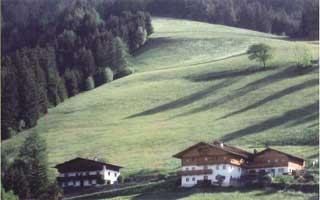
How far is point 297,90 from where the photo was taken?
11981 cm

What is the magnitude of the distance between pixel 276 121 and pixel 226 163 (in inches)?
956

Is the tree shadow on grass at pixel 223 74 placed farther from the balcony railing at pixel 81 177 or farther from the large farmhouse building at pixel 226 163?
the large farmhouse building at pixel 226 163

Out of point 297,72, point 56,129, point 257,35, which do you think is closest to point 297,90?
point 297,72

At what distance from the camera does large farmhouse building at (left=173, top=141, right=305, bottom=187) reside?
266ft

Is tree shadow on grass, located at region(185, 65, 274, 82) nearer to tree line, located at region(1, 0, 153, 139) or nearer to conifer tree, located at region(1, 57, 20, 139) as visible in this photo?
tree line, located at region(1, 0, 153, 139)

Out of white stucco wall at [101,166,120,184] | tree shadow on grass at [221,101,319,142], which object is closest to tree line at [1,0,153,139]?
white stucco wall at [101,166,120,184]

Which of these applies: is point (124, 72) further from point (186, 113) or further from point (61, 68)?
point (186, 113)

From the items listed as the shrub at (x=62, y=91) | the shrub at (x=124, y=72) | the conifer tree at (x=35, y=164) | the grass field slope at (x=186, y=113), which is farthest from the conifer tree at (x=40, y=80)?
the conifer tree at (x=35, y=164)

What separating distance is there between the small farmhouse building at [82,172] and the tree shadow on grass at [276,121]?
54.6 ft

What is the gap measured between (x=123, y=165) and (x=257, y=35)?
371 feet

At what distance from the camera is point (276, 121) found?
343 ft

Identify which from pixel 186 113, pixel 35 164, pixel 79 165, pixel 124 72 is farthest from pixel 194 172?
pixel 124 72

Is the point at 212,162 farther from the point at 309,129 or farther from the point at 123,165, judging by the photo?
the point at 309,129

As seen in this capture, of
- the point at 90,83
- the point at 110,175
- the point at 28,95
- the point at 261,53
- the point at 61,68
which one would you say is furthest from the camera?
the point at 61,68
